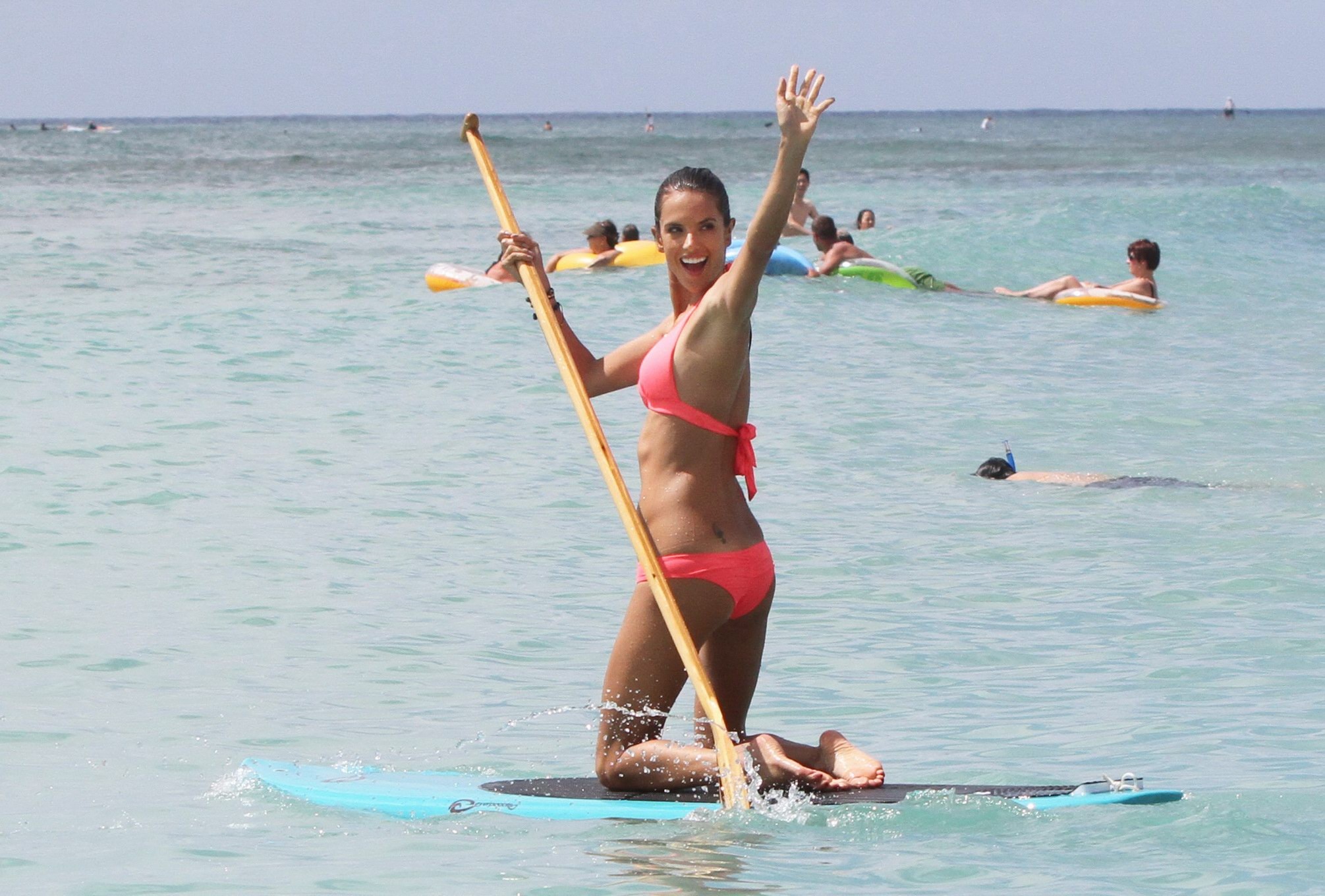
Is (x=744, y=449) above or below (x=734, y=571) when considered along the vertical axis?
above

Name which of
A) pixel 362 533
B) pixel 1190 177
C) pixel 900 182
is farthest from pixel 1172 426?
pixel 1190 177

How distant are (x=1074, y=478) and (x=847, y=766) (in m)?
5.13

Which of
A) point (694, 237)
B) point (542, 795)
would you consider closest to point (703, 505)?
point (694, 237)

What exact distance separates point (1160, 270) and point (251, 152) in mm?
53199

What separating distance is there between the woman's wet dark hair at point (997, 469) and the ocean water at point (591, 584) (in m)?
0.08

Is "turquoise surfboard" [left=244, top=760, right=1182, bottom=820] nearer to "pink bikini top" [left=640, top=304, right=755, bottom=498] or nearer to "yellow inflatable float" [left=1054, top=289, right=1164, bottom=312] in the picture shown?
"pink bikini top" [left=640, top=304, right=755, bottom=498]

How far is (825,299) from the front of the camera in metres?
17.0

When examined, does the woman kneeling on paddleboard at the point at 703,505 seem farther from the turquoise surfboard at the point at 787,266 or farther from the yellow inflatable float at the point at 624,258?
the yellow inflatable float at the point at 624,258

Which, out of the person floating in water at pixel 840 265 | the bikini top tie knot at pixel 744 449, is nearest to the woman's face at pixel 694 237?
the bikini top tie knot at pixel 744 449

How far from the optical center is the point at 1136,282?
16.9 meters

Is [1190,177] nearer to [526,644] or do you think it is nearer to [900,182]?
[900,182]

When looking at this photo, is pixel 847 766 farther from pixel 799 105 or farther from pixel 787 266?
pixel 787 266

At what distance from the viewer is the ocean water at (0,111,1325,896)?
413 centimetres

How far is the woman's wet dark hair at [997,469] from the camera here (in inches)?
351
